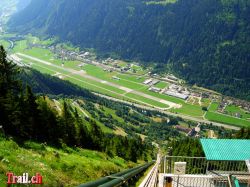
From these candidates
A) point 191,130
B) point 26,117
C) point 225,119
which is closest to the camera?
point 26,117

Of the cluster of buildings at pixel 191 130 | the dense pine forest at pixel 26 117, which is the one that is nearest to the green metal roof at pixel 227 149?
the dense pine forest at pixel 26 117

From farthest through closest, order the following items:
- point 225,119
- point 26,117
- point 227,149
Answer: point 225,119 → point 26,117 → point 227,149

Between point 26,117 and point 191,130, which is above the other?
point 26,117

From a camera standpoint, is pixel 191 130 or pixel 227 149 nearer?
pixel 227 149

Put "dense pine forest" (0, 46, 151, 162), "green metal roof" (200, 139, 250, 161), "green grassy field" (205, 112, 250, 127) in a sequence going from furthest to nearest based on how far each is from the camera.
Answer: "green grassy field" (205, 112, 250, 127) < "dense pine forest" (0, 46, 151, 162) < "green metal roof" (200, 139, 250, 161)

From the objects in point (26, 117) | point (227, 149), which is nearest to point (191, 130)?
point (26, 117)

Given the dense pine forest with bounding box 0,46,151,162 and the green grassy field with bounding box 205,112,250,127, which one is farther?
the green grassy field with bounding box 205,112,250,127

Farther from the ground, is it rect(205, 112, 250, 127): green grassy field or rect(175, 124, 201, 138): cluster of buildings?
rect(205, 112, 250, 127): green grassy field

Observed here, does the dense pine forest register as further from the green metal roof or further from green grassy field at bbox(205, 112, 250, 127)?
green grassy field at bbox(205, 112, 250, 127)

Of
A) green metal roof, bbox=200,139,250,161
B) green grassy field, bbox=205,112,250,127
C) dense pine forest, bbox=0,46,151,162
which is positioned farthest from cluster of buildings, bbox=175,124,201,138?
green metal roof, bbox=200,139,250,161

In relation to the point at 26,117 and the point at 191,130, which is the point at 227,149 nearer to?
the point at 26,117
